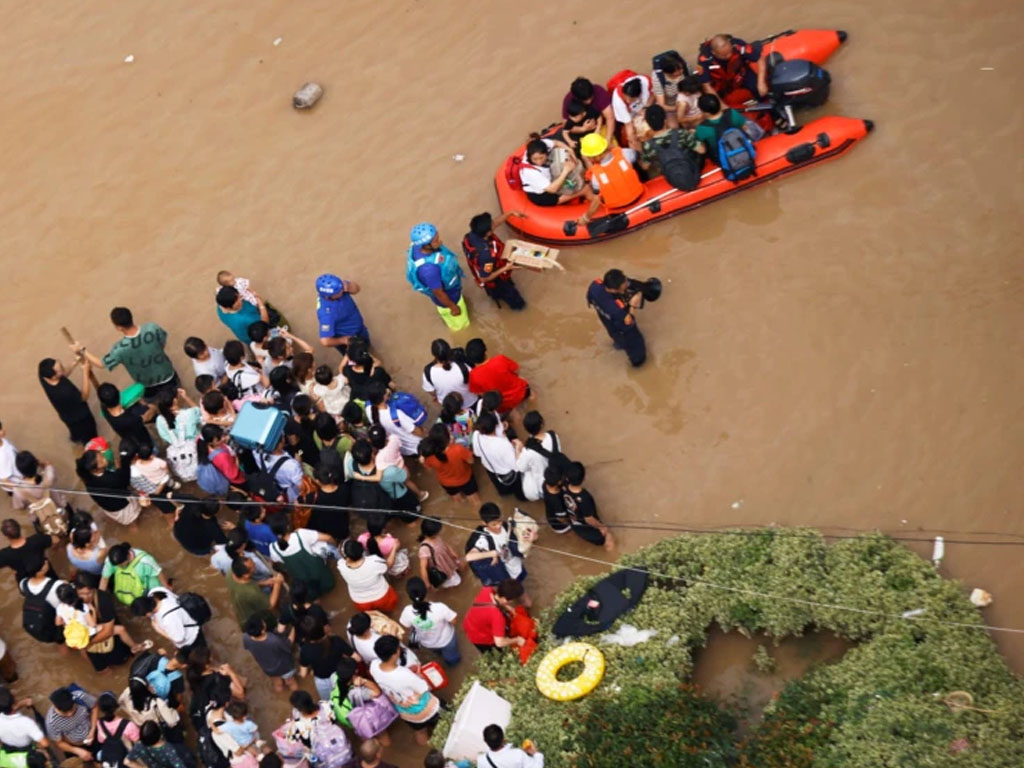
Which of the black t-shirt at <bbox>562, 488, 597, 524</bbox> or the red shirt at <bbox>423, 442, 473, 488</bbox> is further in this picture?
the red shirt at <bbox>423, 442, 473, 488</bbox>

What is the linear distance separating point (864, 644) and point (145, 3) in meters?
10.7

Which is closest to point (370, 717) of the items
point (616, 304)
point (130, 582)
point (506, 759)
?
point (506, 759)

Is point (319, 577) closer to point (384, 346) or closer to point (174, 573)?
point (174, 573)

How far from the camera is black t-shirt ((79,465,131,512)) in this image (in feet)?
35.9

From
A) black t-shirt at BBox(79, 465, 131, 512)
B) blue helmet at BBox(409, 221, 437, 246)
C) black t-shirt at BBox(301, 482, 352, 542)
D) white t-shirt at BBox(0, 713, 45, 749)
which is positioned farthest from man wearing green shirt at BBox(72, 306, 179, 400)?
white t-shirt at BBox(0, 713, 45, 749)

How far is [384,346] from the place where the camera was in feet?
39.4

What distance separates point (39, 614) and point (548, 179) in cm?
554

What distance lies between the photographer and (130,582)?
10359mm

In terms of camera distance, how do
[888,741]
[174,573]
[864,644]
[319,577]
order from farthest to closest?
[174,573], [319,577], [864,644], [888,741]

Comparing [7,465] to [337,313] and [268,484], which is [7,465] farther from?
[337,313]

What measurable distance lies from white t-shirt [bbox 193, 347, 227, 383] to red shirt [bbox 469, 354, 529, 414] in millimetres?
2262

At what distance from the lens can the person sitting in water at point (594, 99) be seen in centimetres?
1193

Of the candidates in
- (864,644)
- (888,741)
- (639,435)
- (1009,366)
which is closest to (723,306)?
(639,435)

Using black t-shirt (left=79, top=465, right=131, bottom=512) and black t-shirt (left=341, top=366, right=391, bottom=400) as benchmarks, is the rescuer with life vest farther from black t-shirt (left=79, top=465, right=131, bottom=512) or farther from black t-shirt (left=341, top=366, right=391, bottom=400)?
black t-shirt (left=79, top=465, right=131, bottom=512)
